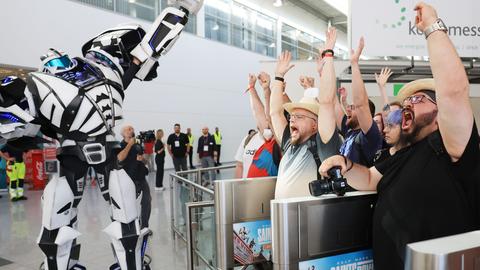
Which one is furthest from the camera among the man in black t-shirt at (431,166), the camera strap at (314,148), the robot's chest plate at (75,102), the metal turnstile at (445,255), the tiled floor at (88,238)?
the tiled floor at (88,238)

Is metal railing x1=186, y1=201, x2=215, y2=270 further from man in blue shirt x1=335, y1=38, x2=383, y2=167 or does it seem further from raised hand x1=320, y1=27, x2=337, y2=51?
raised hand x1=320, y1=27, x2=337, y2=51

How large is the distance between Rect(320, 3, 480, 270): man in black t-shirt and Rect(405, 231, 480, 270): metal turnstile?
41 cm

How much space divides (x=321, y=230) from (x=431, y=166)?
1.51ft

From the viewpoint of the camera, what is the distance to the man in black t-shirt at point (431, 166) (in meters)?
1.28

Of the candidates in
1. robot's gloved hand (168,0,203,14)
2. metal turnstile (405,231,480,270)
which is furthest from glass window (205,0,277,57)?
metal turnstile (405,231,480,270)

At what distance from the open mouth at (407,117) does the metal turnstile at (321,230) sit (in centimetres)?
32

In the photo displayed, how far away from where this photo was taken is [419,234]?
4.64ft

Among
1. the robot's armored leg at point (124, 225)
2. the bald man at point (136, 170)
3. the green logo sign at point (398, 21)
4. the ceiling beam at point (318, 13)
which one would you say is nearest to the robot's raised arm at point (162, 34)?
the bald man at point (136, 170)

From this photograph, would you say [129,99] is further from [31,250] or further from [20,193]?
[31,250]

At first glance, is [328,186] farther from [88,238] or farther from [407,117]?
[88,238]

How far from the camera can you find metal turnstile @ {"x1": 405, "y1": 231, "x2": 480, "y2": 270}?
899 mm

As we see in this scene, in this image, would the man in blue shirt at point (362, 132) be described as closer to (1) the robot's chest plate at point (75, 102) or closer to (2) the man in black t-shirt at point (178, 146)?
(1) the robot's chest plate at point (75, 102)

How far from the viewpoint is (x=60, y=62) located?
8.87 ft

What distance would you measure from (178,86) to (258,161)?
36.1 feet
